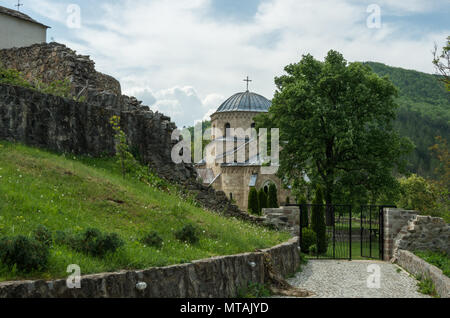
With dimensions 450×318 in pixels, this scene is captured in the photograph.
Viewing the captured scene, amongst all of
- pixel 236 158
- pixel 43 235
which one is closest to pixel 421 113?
pixel 236 158

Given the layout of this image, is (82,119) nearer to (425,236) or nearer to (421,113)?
(425,236)

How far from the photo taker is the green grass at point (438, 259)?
443 inches

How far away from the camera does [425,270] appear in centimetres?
1065

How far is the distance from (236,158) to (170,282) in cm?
4127

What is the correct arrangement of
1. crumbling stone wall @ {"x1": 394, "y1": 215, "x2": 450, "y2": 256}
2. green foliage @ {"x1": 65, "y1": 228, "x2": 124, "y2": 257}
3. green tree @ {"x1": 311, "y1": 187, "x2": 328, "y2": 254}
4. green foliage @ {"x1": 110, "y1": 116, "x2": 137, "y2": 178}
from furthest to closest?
green tree @ {"x1": 311, "y1": 187, "x2": 328, "y2": 254} < crumbling stone wall @ {"x1": 394, "y1": 215, "x2": 450, "y2": 256} < green foliage @ {"x1": 110, "y1": 116, "x2": 137, "y2": 178} < green foliage @ {"x1": 65, "y1": 228, "x2": 124, "y2": 257}

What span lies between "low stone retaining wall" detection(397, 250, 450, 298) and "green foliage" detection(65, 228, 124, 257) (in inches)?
249

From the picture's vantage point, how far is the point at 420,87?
114 meters

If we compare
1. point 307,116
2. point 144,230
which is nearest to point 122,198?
point 144,230

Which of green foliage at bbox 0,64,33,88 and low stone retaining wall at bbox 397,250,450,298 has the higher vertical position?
green foliage at bbox 0,64,33,88

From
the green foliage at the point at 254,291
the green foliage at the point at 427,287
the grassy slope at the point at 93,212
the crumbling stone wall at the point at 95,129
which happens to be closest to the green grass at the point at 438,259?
the green foliage at the point at 427,287

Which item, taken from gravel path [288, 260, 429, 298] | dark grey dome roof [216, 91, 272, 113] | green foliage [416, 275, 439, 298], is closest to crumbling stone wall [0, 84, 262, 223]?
gravel path [288, 260, 429, 298]

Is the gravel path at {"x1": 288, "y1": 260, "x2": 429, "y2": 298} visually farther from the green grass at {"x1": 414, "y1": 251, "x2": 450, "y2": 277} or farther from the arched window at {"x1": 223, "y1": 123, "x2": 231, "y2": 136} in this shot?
the arched window at {"x1": 223, "y1": 123, "x2": 231, "y2": 136}

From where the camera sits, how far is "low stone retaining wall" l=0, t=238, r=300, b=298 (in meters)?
4.61

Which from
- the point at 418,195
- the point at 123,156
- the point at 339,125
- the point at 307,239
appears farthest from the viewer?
the point at 418,195
